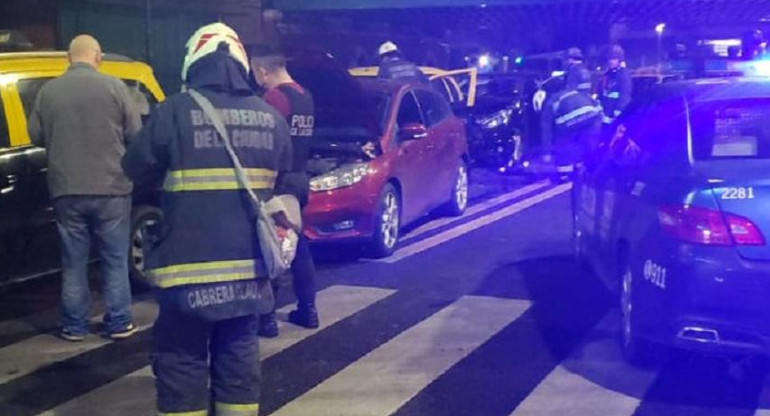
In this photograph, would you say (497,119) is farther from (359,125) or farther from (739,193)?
(739,193)

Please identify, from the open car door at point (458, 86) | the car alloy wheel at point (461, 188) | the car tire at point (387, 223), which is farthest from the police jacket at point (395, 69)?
the car tire at point (387, 223)

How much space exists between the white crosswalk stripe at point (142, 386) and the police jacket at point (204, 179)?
1.65 m

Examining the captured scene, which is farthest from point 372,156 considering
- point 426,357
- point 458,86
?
point 458,86

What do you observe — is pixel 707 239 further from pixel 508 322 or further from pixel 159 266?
pixel 159 266

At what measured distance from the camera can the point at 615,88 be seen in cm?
1418

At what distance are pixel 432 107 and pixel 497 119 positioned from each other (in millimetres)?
5505

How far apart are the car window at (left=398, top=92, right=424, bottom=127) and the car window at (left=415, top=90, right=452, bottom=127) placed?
134mm

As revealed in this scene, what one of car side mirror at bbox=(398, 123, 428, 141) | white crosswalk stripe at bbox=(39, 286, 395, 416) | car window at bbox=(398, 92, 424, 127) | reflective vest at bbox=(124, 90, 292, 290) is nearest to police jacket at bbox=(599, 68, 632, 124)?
car window at bbox=(398, 92, 424, 127)

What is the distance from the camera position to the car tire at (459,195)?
38.6 feet

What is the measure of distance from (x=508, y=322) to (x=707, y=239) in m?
2.14

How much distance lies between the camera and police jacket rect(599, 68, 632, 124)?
1388cm

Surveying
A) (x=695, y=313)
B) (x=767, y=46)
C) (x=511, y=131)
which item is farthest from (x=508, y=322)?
(x=511, y=131)

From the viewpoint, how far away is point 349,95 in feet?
33.1

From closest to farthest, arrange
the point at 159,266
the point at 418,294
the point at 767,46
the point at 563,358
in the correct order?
1. the point at 159,266
2. the point at 563,358
3. the point at 418,294
4. the point at 767,46
